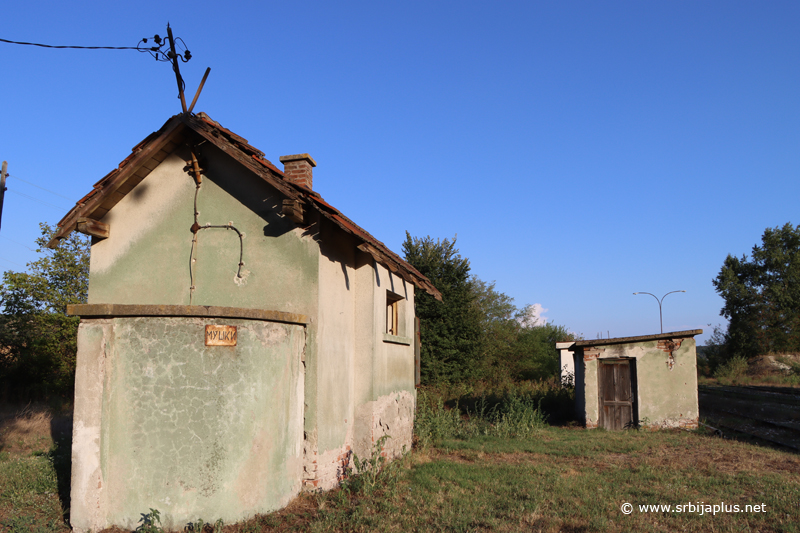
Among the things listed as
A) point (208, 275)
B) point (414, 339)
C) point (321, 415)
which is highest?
point (208, 275)

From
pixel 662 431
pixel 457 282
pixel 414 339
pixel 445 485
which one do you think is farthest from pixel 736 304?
pixel 445 485

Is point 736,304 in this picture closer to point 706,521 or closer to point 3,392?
point 706,521

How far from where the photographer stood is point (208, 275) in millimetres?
7285

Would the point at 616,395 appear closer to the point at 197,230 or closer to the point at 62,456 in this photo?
the point at 197,230

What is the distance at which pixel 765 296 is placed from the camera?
45.6 m

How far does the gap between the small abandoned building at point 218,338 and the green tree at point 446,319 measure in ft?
49.0

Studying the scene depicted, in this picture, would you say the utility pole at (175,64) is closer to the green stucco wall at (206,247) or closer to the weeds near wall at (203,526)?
the green stucco wall at (206,247)

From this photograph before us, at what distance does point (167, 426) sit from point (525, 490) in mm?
5021

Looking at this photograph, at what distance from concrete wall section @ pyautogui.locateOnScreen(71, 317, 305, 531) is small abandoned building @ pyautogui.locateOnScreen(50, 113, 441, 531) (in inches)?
0.6

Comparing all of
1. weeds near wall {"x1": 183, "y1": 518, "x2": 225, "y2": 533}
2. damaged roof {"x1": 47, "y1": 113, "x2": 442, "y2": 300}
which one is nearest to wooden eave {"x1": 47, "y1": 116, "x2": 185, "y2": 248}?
damaged roof {"x1": 47, "y1": 113, "x2": 442, "y2": 300}

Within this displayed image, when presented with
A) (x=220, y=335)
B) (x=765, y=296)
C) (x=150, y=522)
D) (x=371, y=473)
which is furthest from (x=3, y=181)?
(x=765, y=296)

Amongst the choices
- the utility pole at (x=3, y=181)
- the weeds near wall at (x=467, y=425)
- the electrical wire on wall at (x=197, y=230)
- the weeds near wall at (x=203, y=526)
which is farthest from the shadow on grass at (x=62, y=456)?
the weeds near wall at (x=467, y=425)

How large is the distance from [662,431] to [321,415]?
10868 mm

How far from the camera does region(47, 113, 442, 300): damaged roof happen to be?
684 centimetres
